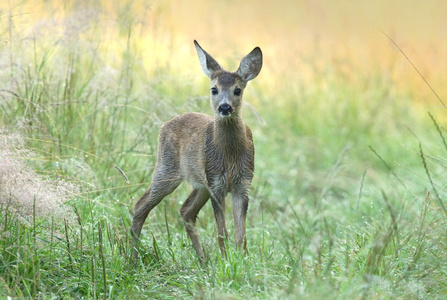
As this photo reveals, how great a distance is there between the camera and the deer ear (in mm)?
5625

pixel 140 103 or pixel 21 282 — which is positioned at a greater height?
pixel 140 103

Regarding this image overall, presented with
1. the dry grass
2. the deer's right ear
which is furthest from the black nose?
the dry grass

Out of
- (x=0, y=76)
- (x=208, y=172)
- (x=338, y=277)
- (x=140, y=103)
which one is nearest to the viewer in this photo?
(x=338, y=277)

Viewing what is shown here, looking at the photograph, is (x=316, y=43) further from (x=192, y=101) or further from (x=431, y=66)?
(x=192, y=101)

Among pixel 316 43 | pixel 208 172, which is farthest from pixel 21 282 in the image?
pixel 316 43

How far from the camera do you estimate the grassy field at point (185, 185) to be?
4.39m

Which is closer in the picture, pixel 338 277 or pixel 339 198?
pixel 338 277

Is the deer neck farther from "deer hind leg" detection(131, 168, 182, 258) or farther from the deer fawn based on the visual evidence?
"deer hind leg" detection(131, 168, 182, 258)

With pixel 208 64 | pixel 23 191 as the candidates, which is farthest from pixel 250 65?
pixel 23 191

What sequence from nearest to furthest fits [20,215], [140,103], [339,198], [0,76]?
[20,215], [0,76], [140,103], [339,198]

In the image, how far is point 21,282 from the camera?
14.6ft

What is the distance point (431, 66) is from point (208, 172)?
712 cm

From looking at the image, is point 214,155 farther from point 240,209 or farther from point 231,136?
point 240,209

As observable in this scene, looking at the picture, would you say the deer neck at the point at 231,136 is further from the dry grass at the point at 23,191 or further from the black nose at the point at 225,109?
the dry grass at the point at 23,191
